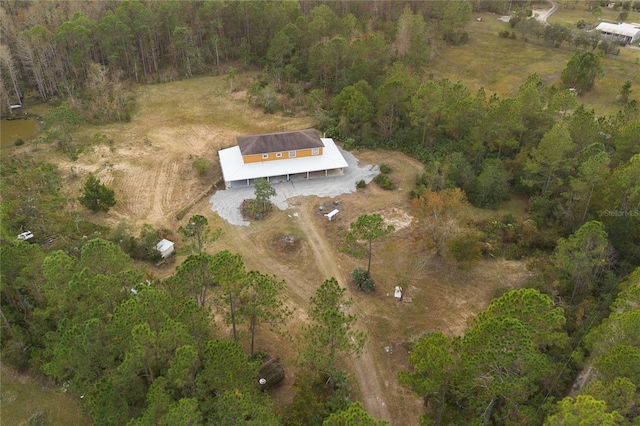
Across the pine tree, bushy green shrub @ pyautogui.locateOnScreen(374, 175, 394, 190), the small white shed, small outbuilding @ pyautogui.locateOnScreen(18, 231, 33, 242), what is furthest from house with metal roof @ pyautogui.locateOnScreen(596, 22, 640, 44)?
small outbuilding @ pyautogui.locateOnScreen(18, 231, 33, 242)

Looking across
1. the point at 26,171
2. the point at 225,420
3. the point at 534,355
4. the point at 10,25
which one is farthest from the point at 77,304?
the point at 10,25

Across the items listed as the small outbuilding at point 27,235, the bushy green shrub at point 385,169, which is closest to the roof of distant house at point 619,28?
the bushy green shrub at point 385,169

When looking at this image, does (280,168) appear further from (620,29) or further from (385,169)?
(620,29)

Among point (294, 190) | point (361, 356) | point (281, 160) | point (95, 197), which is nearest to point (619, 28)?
point (281, 160)

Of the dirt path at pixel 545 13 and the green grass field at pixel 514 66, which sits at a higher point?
the dirt path at pixel 545 13

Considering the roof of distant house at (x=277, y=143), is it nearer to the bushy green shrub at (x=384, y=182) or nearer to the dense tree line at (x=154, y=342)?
the bushy green shrub at (x=384, y=182)

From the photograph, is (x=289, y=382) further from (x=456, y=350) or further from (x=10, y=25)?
(x=10, y=25)
